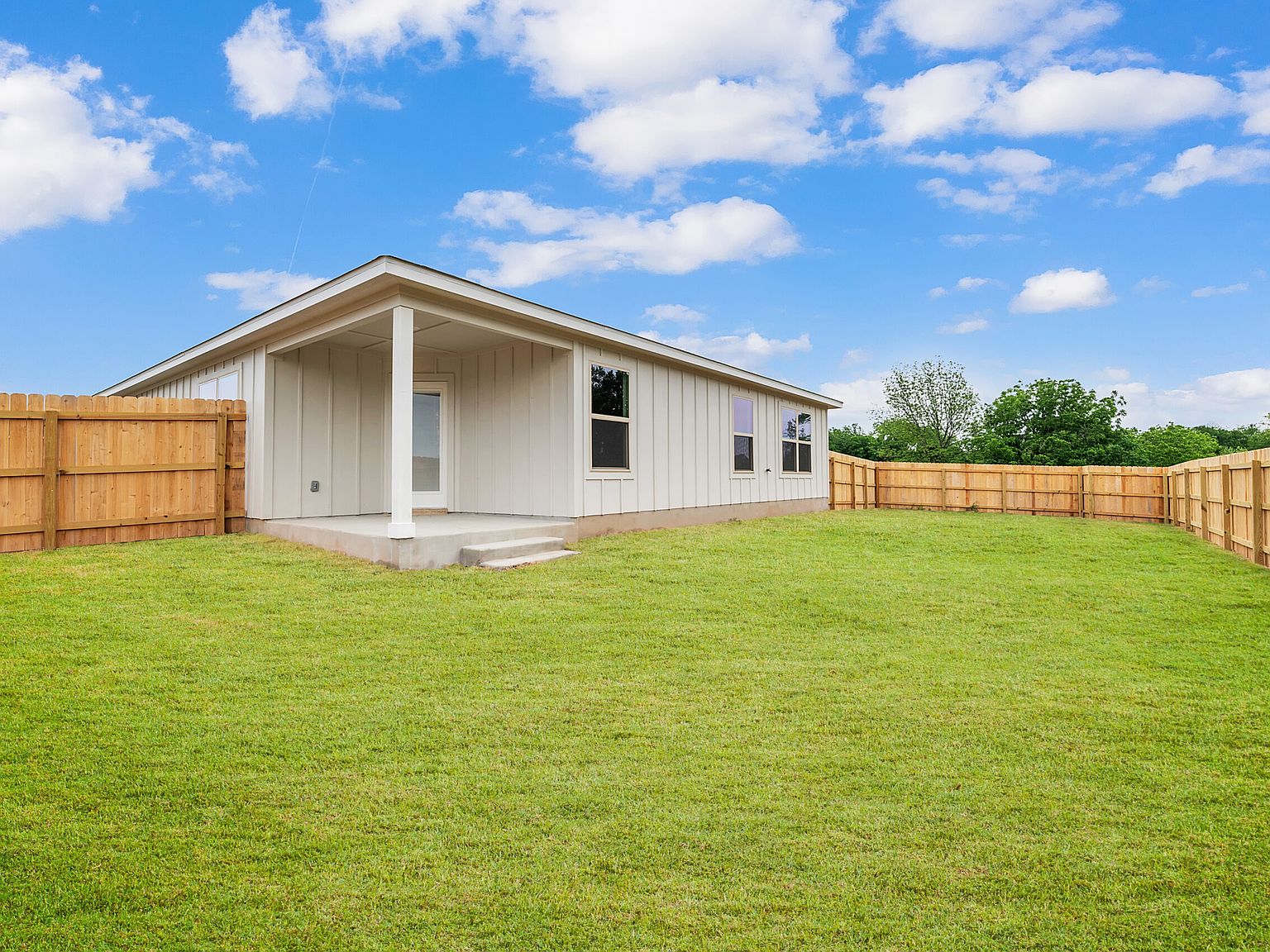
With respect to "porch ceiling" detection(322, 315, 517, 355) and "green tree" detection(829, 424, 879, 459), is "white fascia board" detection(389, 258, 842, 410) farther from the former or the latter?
"green tree" detection(829, 424, 879, 459)

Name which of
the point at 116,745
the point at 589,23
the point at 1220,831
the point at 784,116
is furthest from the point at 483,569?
the point at 784,116

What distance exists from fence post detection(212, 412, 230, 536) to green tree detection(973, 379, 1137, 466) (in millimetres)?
30250

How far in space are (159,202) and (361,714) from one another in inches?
643

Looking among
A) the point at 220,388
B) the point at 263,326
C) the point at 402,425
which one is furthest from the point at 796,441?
the point at 220,388

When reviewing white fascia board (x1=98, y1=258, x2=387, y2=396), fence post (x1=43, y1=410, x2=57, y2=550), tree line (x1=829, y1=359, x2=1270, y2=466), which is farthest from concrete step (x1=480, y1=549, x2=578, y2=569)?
tree line (x1=829, y1=359, x2=1270, y2=466)

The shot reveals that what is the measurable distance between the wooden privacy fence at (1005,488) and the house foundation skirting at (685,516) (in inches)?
142

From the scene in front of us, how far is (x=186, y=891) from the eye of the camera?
6.64ft

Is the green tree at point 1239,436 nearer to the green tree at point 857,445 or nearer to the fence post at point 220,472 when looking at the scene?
the green tree at point 857,445

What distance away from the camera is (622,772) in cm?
287

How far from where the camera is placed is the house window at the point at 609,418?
9.65 metres

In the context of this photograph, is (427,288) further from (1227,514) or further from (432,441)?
(1227,514)

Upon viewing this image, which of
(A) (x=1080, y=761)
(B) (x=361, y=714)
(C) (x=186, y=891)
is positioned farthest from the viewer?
(B) (x=361, y=714)

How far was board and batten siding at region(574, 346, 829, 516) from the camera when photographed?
9.59 meters

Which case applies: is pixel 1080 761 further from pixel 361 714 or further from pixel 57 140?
pixel 57 140
